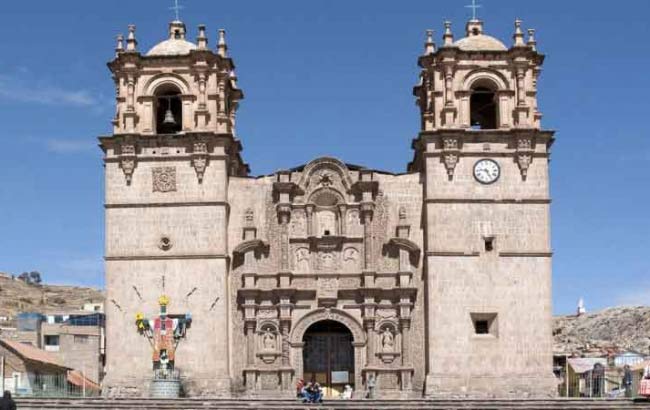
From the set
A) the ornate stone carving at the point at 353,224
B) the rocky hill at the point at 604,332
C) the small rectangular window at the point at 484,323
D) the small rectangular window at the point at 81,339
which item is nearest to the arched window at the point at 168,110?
the ornate stone carving at the point at 353,224

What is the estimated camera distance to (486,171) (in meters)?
43.7

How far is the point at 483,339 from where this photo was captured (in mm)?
42656

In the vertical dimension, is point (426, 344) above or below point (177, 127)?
below

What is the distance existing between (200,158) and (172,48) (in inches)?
187

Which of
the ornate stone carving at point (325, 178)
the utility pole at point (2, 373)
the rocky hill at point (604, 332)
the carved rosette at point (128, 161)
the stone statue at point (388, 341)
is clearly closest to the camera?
the stone statue at point (388, 341)

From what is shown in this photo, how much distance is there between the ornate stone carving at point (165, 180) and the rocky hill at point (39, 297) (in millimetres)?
51478

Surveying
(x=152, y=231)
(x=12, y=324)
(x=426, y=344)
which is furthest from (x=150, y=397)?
(x=12, y=324)

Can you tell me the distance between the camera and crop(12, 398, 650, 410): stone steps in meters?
35.7

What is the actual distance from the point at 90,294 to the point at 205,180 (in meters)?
68.0

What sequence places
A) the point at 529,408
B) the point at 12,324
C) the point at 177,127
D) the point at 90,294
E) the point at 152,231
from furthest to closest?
the point at 90,294 → the point at 12,324 → the point at 177,127 → the point at 152,231 → the point at 529,408

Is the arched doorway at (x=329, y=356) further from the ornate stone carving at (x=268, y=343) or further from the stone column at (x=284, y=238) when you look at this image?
the stone column at (x=284, y=238)

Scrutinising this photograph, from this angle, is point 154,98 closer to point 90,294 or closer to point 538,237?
point 538,237

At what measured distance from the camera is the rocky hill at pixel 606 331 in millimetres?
67312

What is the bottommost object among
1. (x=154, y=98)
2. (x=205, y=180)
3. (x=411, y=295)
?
(x=411, y=295)
